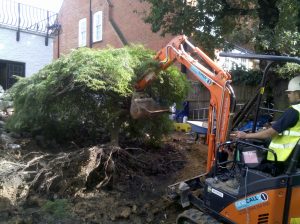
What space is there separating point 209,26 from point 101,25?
1404 centimetres

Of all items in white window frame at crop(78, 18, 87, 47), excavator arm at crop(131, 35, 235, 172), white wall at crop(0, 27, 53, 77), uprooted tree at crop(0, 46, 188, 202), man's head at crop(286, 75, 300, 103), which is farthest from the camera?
white window frame at crop(78, 18, 87, 47)

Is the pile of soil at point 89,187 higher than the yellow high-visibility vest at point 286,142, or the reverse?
the yellow high-visibility vest at point 286,142

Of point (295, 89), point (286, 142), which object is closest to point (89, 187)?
point (286, 142)

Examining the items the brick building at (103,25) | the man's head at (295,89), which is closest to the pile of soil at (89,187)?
the man's head at (295,89)

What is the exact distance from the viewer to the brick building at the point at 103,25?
19922 millimetres

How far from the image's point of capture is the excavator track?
4.52m

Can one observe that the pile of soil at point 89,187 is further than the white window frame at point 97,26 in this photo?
No

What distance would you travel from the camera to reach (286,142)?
397 cm

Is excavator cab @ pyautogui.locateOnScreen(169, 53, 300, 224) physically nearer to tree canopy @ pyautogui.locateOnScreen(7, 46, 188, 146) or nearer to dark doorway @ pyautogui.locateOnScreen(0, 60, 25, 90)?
tree canopy @ pyautogui.locateOnScreen(7, 46, 188, 146)

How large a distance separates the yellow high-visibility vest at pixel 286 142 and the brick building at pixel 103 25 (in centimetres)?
1449

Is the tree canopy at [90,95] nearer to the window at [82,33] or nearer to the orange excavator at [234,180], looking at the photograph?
the orange excavator at [234,180]

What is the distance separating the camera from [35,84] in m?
7.69

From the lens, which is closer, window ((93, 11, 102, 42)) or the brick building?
the brick building

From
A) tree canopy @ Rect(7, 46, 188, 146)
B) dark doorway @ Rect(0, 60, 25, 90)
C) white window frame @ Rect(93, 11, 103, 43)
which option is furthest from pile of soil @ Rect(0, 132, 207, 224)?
white window frame @ Rect(93, 11, 103, 43)
